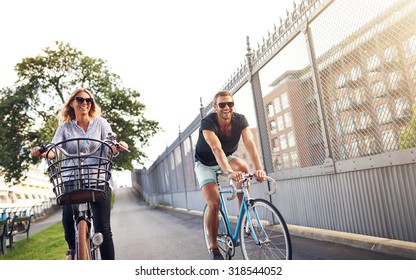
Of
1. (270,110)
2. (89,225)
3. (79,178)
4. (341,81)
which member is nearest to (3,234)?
(89,225)

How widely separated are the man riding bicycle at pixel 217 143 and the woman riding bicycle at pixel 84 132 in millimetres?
701

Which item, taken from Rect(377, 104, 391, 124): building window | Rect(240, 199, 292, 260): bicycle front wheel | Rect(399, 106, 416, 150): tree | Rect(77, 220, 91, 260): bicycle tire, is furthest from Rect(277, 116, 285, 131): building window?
Rect(77, 220, 91, 260): bicycle tire

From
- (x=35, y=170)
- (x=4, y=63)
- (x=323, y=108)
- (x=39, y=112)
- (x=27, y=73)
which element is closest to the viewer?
(x=323, y=108)

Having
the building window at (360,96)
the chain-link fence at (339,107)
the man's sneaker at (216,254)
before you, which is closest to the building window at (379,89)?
the chain-link fence at (339,107)

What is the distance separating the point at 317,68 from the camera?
3.83 m

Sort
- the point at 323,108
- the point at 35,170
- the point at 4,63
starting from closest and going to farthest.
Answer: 1. the point at 323,108
2. the point at 4,63
3. the point at 35,170

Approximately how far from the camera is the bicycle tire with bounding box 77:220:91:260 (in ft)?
7.02

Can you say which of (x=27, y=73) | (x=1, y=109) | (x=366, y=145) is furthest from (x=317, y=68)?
(x=1, y=109)

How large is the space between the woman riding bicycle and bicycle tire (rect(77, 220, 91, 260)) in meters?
0.13

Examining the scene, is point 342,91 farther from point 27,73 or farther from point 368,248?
point 27,73

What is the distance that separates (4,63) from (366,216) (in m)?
4.00

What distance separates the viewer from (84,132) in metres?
2.54

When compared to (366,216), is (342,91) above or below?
above

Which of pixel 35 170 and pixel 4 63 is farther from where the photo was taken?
pixel 35 170
